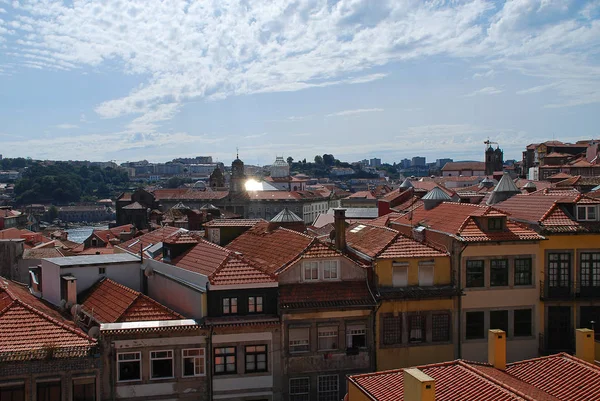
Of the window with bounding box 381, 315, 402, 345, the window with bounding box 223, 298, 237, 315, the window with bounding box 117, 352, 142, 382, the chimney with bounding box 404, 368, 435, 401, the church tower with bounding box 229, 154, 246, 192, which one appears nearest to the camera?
the chimney with bounding box 404, 368, 435, 401

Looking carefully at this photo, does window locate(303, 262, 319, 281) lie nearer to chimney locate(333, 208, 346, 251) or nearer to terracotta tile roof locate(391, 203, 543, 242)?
chimney locate(333, 208, 346, 251)

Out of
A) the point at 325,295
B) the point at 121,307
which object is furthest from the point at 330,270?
the point at 121,307

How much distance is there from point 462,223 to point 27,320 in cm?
1778

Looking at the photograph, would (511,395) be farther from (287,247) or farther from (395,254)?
(287,247)

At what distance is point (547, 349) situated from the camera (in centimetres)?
2906

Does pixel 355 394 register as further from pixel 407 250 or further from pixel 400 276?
pixel 407 250

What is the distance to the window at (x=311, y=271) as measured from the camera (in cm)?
2677

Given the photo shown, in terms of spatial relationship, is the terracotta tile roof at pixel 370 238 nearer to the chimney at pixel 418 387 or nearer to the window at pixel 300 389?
the window at pixel 300 389

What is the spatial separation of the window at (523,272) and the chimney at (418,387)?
13.7m

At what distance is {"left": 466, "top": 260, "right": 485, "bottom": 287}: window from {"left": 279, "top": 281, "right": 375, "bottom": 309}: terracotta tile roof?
15.2 feet

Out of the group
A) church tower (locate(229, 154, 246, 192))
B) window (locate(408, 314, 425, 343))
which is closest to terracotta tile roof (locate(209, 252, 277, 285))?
window (locate(408, 314, 425, 343))

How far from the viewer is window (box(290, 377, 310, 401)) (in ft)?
85.0

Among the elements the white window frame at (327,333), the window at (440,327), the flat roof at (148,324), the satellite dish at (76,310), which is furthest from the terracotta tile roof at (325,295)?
the satellite dish at (76,310)

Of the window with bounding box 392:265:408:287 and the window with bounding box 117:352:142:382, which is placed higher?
the window with bounding box 392:265:408:287
